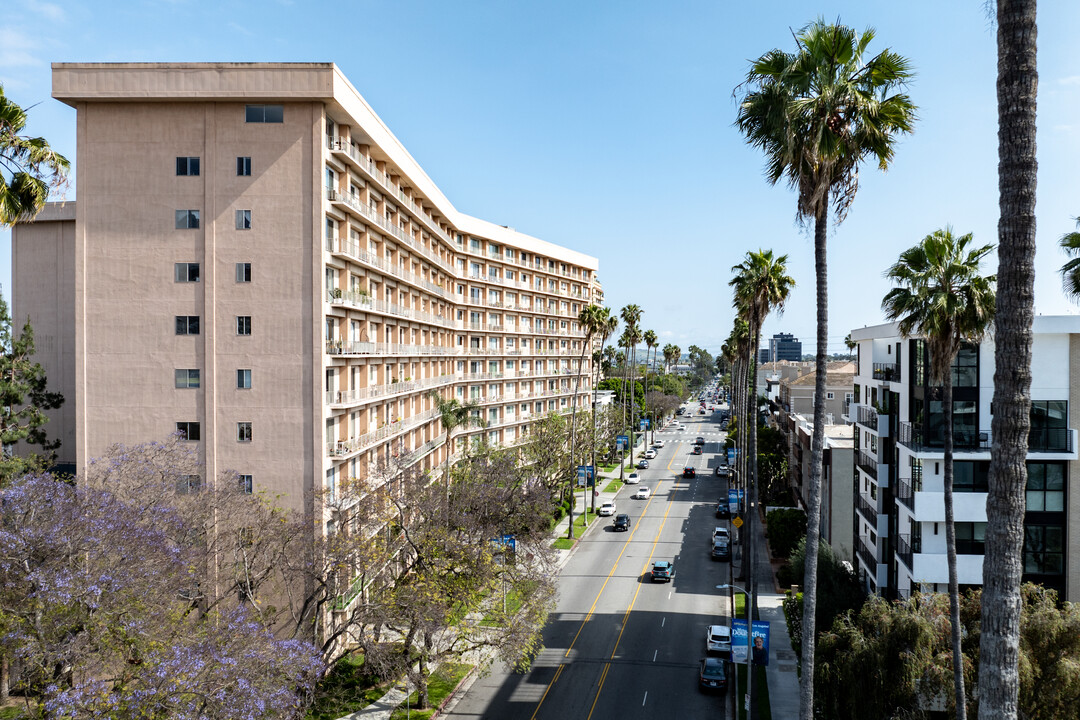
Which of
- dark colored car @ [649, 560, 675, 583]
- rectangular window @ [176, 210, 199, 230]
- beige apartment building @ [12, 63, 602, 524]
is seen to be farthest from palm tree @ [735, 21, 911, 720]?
dark colored car @ [649, 560, 675, 583]

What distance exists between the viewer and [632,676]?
34094 millimetres

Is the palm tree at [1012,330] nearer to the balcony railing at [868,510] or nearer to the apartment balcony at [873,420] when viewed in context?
the apartment balcony at [873,420]

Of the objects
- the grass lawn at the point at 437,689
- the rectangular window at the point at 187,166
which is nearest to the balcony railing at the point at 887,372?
the grass lawn at the point at 437,689

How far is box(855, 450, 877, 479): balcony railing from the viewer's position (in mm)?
38156

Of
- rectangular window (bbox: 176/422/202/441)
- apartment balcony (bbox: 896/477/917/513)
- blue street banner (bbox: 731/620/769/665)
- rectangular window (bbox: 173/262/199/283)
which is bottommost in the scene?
blue street banner (bbox: 731/620/769/665)

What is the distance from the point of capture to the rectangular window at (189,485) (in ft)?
107

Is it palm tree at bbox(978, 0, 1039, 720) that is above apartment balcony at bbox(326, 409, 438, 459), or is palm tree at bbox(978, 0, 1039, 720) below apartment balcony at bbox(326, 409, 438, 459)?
above

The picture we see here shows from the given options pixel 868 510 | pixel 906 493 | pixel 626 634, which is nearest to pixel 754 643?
pixel 906 493

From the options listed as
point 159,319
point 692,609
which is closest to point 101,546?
point 159,319

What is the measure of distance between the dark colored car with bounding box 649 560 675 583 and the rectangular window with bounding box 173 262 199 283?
3545cm

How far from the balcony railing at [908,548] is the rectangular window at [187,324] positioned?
35028 millimetres

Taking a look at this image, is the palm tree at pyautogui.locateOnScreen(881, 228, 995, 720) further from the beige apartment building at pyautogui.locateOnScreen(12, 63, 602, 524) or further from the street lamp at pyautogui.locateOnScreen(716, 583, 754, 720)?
the beige apartment building at pyautogui.locateOnScreen(12, 63, 602, 524)

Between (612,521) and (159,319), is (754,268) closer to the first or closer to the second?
(159,319)

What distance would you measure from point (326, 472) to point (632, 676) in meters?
18.1
